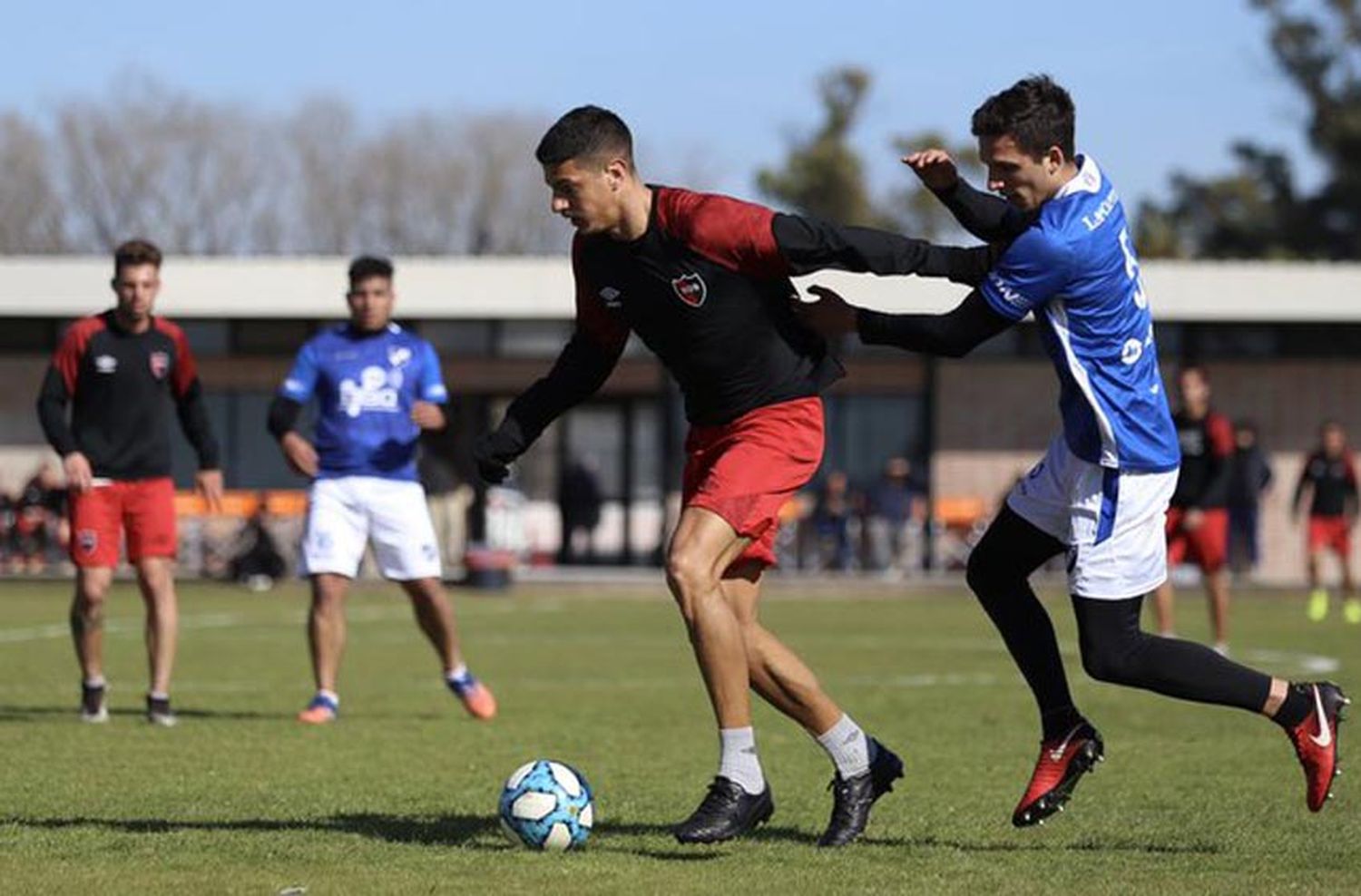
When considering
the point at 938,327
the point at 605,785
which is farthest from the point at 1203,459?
the point at 938,327

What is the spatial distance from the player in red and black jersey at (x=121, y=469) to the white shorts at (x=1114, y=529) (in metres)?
6.13

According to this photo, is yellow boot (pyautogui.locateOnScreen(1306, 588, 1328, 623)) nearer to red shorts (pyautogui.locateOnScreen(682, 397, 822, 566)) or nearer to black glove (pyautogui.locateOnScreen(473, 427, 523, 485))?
black glove (pyautogui.locateOnScreen(473, 427, 523, 485))

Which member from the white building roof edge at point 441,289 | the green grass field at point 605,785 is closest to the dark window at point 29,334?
the white building roof edge at point 441,289

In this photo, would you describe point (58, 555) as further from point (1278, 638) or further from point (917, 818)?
point (917, 818)

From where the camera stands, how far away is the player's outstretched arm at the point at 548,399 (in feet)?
27.8

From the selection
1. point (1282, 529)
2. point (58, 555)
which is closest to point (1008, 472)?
point (1282, 529)

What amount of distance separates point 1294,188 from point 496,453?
63341 millimetres

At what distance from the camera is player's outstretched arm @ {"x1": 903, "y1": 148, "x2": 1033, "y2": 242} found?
303 inches

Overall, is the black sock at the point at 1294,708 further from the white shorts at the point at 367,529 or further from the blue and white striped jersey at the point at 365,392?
the blue and white striped jersey at the point at 365,392

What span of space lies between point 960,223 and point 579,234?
1215 millimetres

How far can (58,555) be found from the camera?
36594mm

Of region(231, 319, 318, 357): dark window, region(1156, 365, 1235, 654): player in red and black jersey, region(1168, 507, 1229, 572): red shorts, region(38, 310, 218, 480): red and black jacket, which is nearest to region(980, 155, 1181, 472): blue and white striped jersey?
region(38, 310, 218, 480): red and black jacket

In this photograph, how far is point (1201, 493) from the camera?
1911 cm

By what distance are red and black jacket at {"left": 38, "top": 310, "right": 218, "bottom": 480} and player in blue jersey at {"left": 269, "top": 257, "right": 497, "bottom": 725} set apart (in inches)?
26.2
